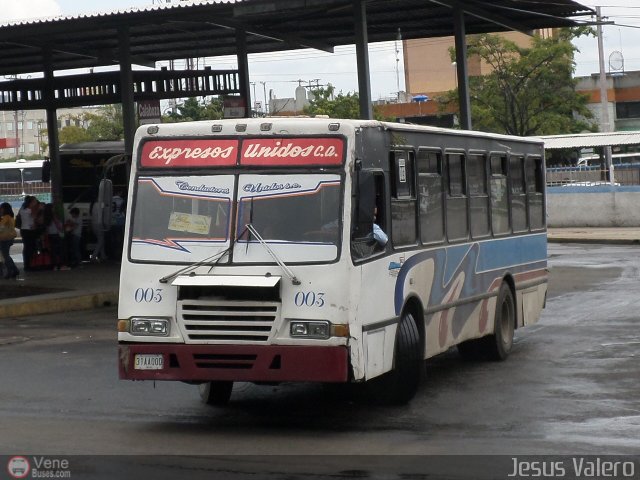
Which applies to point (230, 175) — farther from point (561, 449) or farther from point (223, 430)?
point (561, 449)

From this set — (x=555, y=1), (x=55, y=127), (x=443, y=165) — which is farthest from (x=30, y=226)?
(x=443, y=165)

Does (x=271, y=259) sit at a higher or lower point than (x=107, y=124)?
lower

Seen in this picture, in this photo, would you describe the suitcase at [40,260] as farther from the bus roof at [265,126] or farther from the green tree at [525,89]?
the green tree at [525,89]

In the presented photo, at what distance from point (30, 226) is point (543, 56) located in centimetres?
3905

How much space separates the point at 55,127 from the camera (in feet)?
106

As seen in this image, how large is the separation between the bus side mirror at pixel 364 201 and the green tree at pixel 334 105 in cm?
6301

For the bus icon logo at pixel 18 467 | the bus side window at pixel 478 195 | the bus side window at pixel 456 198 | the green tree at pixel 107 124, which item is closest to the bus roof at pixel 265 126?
the bus side window at pixel 456 198

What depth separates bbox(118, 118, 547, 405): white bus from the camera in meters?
10.1

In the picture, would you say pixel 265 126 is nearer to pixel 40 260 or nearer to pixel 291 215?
pixel 291 215

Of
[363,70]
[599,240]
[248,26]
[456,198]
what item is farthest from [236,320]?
[599,240]

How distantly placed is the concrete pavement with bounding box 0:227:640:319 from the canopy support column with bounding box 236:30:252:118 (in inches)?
178

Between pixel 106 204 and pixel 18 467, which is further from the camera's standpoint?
pixel 106 204

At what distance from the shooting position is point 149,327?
34.1 feet

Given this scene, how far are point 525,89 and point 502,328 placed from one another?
50.9 meters
